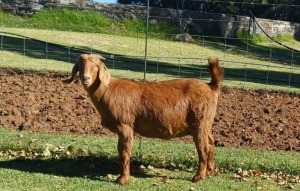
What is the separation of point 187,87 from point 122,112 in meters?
0.89

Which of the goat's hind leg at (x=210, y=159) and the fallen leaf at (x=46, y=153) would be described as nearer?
the goat's hind leg at (x=210, y=159)

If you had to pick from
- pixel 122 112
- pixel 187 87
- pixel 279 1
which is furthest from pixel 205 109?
pixel 279 1

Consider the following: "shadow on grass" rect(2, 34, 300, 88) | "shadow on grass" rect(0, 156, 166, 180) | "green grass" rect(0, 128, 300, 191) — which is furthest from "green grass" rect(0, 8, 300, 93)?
"shadow on grass" rect(0, 156, 166, 180)

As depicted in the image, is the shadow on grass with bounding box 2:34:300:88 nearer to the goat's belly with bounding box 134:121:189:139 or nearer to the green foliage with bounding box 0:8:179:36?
the green foliage with bounding box 0:8:179:36

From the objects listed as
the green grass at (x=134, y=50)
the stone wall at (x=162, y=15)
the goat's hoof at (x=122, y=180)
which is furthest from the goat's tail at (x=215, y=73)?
the stone wall at (x=162, y=15)

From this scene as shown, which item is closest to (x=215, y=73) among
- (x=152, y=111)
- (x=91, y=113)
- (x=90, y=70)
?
(x=152, y=111)

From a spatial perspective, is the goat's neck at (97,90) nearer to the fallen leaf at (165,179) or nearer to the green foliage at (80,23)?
the fallen leaf at (165,179)

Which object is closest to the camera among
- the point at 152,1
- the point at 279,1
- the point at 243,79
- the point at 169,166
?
the point at 169,166

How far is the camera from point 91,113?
1212 cm

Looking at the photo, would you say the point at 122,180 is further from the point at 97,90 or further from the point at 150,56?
the point at 150,56

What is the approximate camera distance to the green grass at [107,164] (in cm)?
741

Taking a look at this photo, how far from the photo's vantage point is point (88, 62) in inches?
288

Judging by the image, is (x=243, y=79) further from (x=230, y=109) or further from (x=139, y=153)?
(x=139, y=153)

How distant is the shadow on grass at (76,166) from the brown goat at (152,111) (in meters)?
0.55
